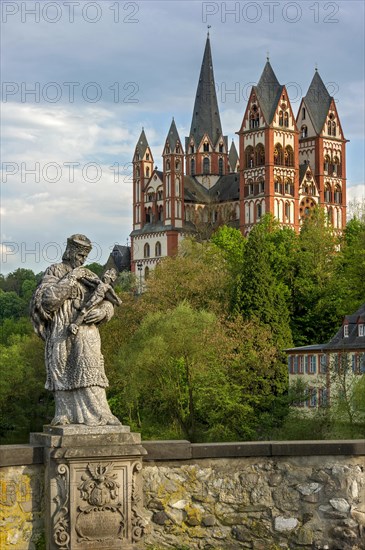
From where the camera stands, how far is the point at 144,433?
4309 cm

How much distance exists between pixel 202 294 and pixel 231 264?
1330cm

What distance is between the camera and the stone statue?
9734 mm

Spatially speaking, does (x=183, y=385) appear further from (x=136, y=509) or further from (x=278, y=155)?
(x=278, y=155)

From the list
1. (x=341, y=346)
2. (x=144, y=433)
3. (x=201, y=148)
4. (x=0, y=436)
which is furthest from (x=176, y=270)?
(x=201, y=148)

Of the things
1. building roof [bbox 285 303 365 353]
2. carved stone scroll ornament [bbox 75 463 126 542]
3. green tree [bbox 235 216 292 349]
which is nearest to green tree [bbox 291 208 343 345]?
green tree [bbox 235 216 292 349]

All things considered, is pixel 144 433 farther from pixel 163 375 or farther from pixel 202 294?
pixel 202 294

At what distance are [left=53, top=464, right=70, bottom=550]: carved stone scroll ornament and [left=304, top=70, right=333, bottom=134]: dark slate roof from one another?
390 ft

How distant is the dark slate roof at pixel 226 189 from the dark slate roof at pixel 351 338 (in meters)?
73.1

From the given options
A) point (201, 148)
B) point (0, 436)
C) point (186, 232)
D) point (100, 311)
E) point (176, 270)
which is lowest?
point (0, 436)

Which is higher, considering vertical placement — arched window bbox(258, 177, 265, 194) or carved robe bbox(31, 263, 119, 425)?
arched window bbox(258, 177, 265, 194)

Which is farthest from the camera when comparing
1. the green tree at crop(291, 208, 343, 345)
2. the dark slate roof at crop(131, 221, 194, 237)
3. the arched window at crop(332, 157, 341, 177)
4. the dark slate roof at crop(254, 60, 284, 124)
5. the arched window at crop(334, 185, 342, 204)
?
the dark slate roof at crop(131, 221, 194, 237)

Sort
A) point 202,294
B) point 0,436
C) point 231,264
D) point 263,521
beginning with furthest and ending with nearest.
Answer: point 231,264, point 202,294, point 0,436, point 263,521

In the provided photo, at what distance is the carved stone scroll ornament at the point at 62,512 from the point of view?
372 inches

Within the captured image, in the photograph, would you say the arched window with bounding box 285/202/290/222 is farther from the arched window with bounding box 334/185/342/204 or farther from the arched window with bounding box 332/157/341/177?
the arched window with bounding box 332/157/341/177
